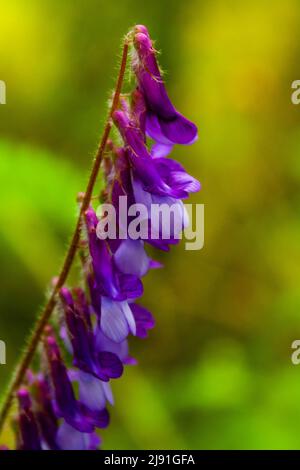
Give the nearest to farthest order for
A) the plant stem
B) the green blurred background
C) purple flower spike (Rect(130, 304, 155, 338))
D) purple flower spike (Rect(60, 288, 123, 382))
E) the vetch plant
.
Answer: the plant stem
purple flower spike (Rect(60, 288, 123, 382))
purple flower spike (Rect(130, 304, 155, 338))
the green blurred background
the vetch plant

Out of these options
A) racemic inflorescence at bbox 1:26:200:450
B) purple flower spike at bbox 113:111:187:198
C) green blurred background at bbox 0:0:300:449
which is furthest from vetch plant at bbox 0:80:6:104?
purple flower spike at bbox 113:111:187:198

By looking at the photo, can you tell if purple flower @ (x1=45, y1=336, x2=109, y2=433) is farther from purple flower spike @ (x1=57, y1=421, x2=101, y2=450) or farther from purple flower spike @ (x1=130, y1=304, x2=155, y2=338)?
purple flower spike @ (x1=130, y1=304, x2=155, y2=338)

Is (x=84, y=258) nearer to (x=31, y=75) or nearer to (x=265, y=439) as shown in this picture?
(x=265, y=439)

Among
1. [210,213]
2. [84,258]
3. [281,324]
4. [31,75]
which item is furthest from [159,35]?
Answer: [84,258]

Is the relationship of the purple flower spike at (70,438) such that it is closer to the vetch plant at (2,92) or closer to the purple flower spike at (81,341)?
the purple flower spike at (81,341)

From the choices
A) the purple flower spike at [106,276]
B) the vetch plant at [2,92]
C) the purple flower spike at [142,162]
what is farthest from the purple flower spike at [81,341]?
the vetch plant at [2,92]
